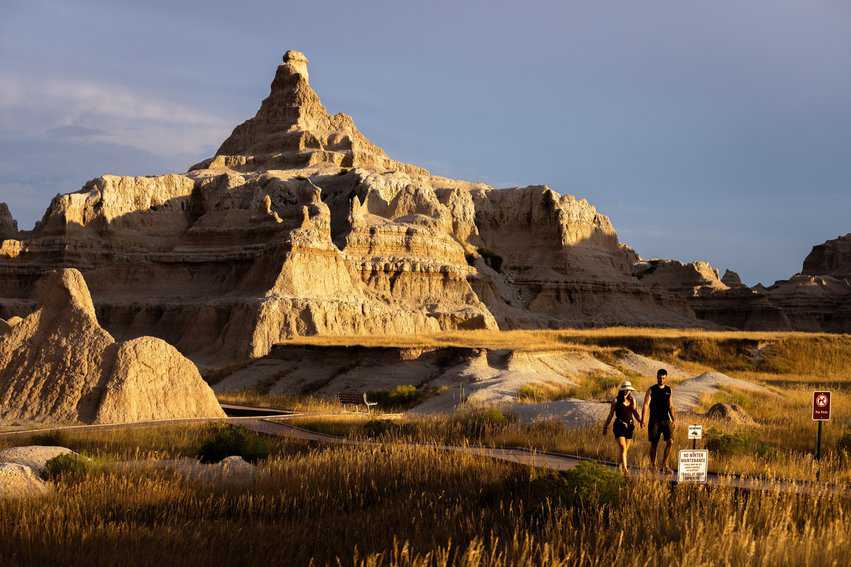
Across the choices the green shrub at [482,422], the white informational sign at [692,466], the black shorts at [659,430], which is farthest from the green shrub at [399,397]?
the white informational sign at [692,466]

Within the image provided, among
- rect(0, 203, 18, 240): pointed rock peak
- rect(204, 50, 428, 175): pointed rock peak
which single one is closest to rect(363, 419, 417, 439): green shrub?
rect(0, 203, 18, 240): pointed rock peak

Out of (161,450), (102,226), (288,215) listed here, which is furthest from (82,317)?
(102,226)

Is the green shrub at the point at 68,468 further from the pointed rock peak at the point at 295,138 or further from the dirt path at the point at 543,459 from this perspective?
the pointed rock peak at the point at 295,138

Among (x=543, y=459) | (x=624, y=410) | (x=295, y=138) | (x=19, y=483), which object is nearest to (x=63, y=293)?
(x=19, y=483)

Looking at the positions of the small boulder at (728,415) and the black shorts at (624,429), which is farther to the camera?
the small boulder at (728,415)

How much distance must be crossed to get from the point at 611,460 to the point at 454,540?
269 inches

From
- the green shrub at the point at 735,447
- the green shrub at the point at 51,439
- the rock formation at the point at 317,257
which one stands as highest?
the rock formation at the point at 317,257

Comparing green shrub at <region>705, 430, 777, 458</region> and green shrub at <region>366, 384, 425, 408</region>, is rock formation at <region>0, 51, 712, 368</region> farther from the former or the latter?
green shrub at <region>705, 430, 777, 458</region>

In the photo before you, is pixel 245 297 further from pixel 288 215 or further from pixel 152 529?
pixel 152 529

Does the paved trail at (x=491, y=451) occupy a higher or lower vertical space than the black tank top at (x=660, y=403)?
lower

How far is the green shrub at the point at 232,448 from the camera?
16.4 meters

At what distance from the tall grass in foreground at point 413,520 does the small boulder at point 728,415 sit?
1269 cm

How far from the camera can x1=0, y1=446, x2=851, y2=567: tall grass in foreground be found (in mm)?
8086

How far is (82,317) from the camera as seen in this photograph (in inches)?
882
